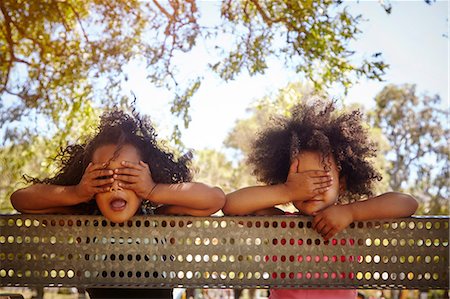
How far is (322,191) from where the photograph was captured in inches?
53.8

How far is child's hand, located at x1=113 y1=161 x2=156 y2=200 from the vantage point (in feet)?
4.13

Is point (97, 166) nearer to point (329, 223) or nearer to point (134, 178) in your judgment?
point (134, 178)

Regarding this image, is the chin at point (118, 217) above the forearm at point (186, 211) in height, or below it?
below

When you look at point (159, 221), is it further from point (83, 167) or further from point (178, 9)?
point (178, 9)

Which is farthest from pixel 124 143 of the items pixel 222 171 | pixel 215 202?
pixel 222 171

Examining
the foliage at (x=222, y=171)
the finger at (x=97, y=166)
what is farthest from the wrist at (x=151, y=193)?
the foliage at (x=222, y=171)

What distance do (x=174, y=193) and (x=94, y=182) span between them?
0.58 feet

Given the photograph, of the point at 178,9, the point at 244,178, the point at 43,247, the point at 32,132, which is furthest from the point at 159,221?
the point at 244,178

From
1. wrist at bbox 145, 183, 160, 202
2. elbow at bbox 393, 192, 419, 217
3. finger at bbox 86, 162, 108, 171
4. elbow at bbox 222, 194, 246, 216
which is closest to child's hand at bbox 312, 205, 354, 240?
elbow at bbox 393, 192, 419, 217

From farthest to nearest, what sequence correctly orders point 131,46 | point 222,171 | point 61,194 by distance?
point 222,171, point 131,46, point 61,194

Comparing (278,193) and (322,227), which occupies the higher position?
(278,193)

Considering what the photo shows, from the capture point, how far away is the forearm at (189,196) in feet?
4.25

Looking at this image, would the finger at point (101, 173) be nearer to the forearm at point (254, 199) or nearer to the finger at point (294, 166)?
the forearm at point (254, 199)

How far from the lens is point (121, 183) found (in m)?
1.26
